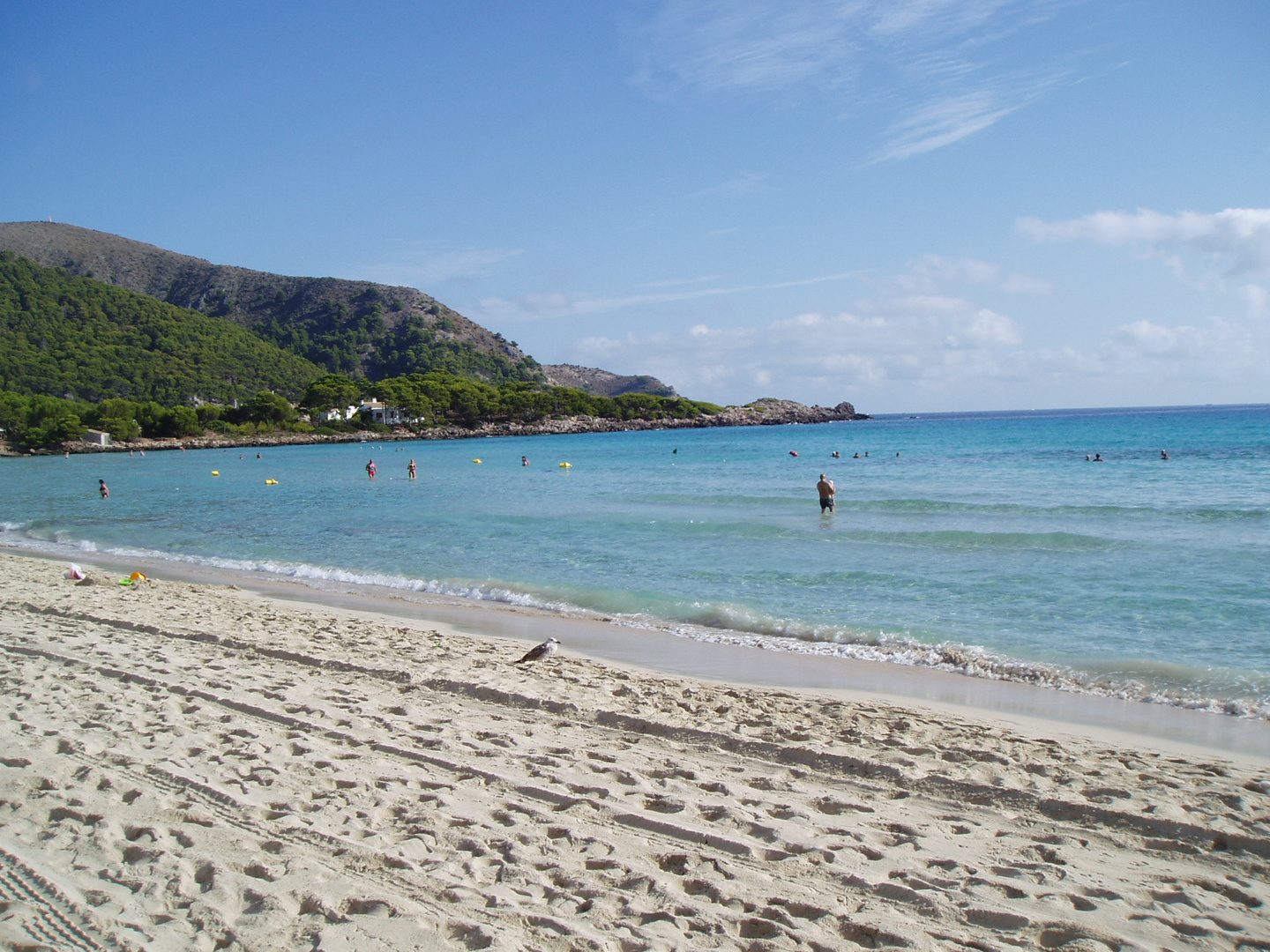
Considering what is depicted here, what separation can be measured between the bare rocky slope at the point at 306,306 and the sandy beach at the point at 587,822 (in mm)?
163007

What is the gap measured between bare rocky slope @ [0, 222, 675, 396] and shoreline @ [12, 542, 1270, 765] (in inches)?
6196

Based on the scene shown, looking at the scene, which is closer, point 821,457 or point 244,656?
point 244,656

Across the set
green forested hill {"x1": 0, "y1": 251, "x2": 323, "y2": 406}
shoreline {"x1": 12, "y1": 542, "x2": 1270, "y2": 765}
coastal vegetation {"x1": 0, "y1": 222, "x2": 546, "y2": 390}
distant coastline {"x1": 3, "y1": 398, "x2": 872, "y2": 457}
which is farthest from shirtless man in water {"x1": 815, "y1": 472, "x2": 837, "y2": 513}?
coastal vegetation {"x1": 0, "y1": 222, "x2": 546, "y2": 390}

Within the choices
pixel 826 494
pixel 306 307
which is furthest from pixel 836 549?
pixel 306 307

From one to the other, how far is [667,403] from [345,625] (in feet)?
433

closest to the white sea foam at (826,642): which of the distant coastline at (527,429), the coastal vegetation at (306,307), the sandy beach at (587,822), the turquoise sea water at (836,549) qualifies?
the turquoise sea water at (836,549)

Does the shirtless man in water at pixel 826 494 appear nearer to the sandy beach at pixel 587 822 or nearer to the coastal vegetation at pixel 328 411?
the sandy beach at pixel 587 822

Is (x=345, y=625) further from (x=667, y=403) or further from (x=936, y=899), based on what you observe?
(x=667, y=403)

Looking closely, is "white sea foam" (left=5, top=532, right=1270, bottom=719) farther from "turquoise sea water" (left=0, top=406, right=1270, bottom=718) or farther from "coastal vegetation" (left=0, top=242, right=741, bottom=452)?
"coastal vegetation" (left=0, top=242, right=741, bottom=452)

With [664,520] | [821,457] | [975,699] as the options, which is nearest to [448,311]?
[821,457]

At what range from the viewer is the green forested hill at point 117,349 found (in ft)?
359

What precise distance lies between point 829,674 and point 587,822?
4364 millimetres

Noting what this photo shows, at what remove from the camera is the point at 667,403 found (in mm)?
140375

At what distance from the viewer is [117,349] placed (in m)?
120
